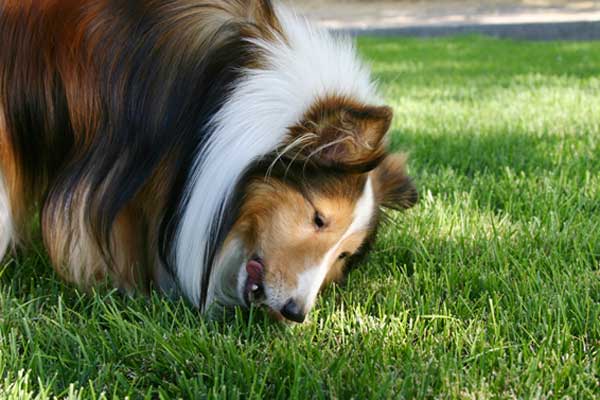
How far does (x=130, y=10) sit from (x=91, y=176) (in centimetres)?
61

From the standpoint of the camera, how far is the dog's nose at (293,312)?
2577 mm

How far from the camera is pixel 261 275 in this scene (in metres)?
2.71

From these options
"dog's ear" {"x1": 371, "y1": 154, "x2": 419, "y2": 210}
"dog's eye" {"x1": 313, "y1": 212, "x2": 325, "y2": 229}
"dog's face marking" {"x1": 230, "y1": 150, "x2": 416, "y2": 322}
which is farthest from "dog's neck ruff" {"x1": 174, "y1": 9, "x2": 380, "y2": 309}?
"dog's ear" {"x1": 371, "y1": 154, "x2": 419, "y2": 210}

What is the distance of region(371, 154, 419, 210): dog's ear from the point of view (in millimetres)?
3144

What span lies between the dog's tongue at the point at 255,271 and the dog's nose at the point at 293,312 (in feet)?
0.57

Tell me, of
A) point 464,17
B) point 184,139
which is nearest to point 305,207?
point 184,139

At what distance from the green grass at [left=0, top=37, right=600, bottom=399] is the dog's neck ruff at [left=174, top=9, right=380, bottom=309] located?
219 mm

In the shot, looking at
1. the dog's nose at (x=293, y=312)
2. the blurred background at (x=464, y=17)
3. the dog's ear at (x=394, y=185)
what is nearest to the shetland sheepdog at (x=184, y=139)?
the dog's nose at (x=293, y=312)

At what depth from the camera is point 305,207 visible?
2682 millimetres

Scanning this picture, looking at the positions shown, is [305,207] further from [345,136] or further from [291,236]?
[345,136]

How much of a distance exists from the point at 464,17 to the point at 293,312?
54.5ft

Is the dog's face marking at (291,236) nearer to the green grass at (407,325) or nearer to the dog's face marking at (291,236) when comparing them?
the dog's face marking at (291,236)

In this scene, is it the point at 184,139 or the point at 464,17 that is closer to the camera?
the point at 184,139

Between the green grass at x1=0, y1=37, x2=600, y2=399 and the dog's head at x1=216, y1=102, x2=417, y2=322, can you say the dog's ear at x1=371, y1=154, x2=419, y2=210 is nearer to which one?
the green grass at x1=0, y1=37, x2=600, y2=399
